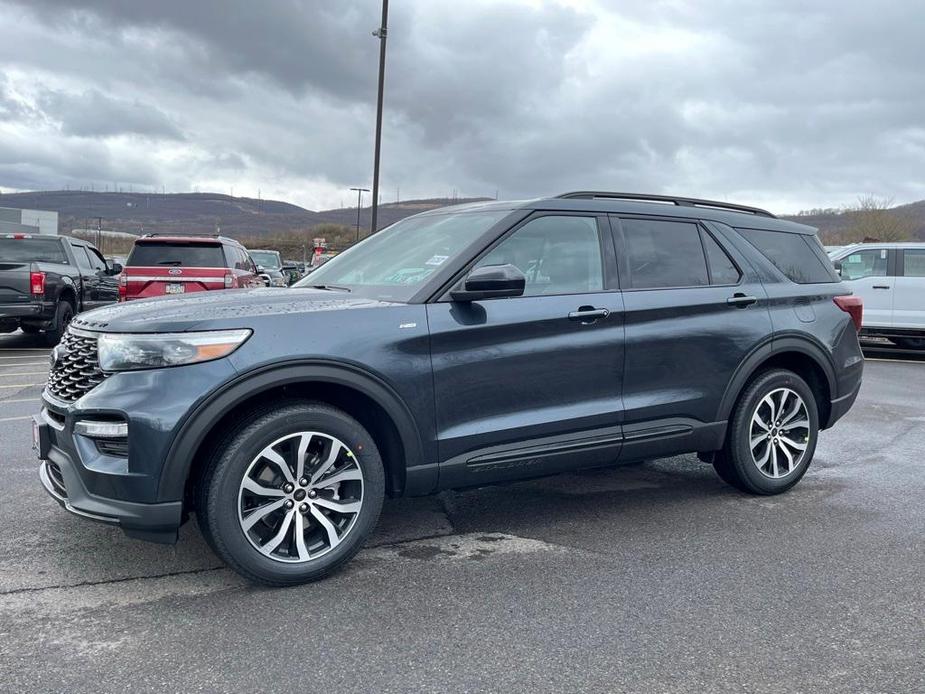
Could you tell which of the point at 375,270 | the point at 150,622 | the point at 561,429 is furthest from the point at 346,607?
the point at 375,270

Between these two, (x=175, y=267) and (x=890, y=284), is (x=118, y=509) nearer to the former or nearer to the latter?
(x=175, y=267)

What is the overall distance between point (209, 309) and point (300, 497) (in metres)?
0.91

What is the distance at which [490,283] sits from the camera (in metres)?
3.79

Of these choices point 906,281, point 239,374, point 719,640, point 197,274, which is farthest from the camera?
point 906,281

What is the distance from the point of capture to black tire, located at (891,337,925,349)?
48.5 ft

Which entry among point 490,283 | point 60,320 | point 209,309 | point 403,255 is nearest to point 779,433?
point 490,283

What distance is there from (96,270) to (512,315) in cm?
1281

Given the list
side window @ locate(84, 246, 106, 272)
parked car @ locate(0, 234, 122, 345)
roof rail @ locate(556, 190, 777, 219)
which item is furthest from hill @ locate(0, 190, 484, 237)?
roof rail @ locate(556, 190, 777, 219)

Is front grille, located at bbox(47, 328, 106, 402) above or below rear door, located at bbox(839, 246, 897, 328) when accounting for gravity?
below

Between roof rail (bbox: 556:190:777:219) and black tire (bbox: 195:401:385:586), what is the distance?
73.1 inches

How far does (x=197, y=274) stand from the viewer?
11617 millimetres

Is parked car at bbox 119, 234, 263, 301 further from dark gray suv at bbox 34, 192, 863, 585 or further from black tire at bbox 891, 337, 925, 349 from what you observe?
black tire at bbox 891, 337, 925, 349

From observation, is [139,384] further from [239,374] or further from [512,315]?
[512,315]

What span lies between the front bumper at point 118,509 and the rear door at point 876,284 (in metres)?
13.0
